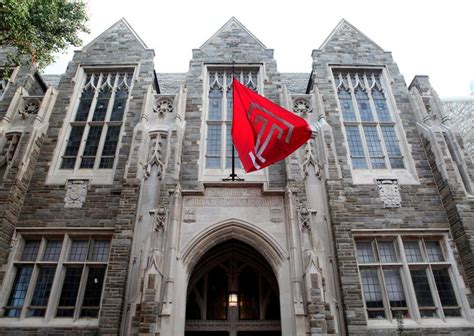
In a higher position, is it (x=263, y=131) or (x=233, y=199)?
(x=263, y=131)

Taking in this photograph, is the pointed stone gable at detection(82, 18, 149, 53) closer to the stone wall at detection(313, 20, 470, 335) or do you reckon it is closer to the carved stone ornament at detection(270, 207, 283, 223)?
the stone wall at detection(313, 20, 470, 335)

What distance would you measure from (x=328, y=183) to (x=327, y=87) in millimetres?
4700

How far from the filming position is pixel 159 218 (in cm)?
955

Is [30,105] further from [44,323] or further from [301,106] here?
[301,106]

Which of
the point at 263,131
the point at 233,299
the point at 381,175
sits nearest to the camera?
the point at 263,131

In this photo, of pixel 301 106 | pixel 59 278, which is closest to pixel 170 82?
pixel 301 106

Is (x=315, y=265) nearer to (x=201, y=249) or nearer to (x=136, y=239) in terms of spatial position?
(x=201, y=249)

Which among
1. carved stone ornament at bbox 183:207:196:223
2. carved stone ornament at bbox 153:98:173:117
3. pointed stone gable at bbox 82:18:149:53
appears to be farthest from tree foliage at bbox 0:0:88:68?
carved stone ornament at bbox 183:207:196:223

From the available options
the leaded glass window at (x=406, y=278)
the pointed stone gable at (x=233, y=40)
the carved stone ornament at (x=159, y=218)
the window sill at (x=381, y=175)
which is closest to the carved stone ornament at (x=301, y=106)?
the window sill at (x=381, y=175)

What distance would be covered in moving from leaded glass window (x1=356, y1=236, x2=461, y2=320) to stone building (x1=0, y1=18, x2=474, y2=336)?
4cm

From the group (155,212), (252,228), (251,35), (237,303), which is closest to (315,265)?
(252,228)

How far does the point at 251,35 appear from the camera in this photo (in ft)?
51.5

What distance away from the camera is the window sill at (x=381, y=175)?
11406 mm

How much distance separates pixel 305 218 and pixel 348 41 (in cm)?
944
